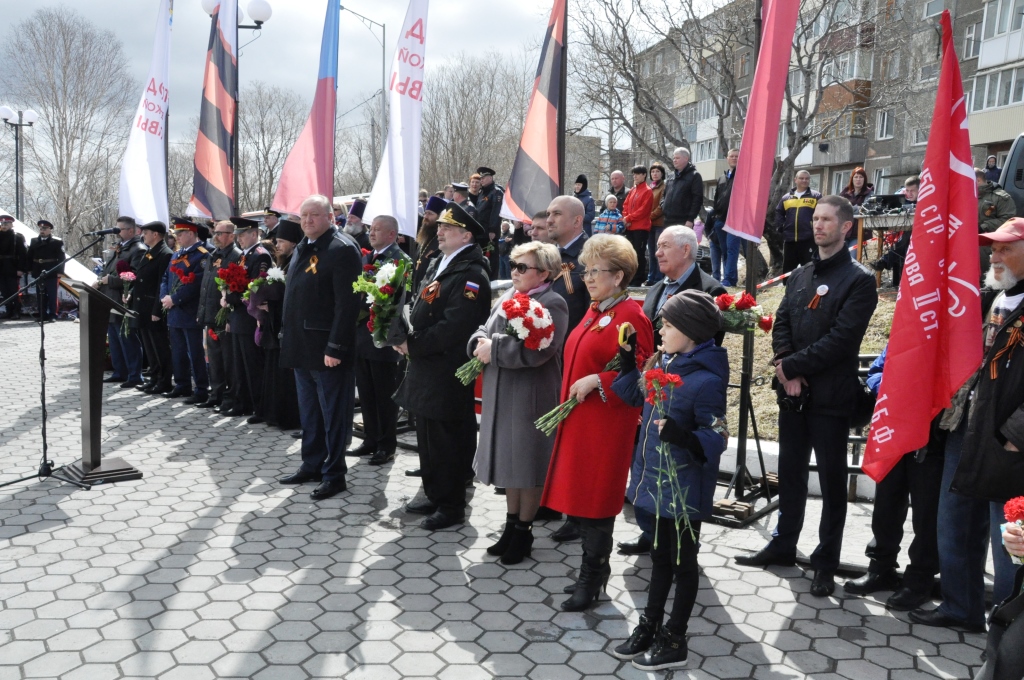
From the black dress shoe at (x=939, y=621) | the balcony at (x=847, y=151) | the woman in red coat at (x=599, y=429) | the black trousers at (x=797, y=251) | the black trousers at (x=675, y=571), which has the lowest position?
the black dress shoe at (x=939, y=621)

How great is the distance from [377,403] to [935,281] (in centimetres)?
496

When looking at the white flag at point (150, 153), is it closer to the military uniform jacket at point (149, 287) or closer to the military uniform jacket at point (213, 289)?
the military uniform jacket at point (149, 287)

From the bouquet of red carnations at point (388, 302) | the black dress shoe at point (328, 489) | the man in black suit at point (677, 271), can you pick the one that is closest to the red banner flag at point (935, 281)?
the man in black suit at point (677, 271)

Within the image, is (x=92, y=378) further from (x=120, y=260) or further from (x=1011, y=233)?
(x=1011, y=233)

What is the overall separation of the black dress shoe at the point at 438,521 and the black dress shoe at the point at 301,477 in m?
1.36

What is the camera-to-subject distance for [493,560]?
17.3 feet

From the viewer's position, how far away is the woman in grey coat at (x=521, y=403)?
505cm

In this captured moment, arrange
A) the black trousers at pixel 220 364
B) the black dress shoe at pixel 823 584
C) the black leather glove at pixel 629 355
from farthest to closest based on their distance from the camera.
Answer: the black trousers at pixel 220 364 < the black dress shoe at pixel 823 584 < the black leather glove at pixel 629 355

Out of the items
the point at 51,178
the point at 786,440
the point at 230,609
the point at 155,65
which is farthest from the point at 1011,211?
the point at 51,178

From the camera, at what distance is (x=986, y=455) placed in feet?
12.4

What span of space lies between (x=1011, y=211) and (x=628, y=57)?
14.5m

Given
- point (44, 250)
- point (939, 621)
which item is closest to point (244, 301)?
point (939, 621)

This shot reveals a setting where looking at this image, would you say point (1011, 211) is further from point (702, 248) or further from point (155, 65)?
point (155, 65)

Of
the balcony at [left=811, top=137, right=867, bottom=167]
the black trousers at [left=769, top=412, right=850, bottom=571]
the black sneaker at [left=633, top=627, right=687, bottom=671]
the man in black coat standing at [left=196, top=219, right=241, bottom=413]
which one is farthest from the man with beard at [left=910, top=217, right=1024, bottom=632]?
the balcony at [left=811, top=137, right=867, bottom=167]
